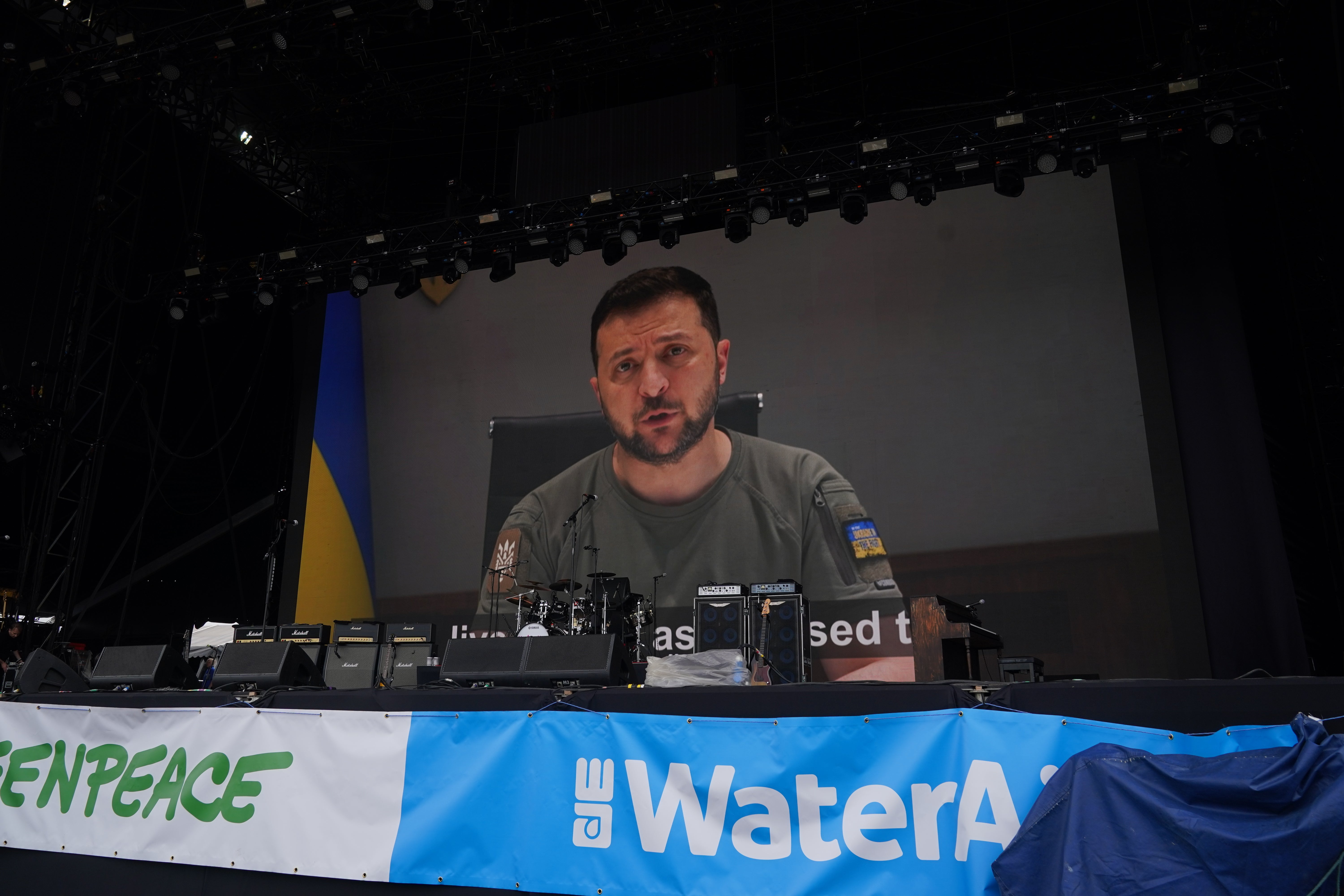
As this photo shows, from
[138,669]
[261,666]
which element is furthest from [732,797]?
[138,669]

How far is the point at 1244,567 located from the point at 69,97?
1102cm

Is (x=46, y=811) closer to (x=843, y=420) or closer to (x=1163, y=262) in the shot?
(x=843, y=420)

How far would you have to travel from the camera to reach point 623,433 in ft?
30.2

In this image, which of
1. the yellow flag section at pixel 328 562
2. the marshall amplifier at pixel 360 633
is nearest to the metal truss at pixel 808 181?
the yellow flag section at pixel 328 562

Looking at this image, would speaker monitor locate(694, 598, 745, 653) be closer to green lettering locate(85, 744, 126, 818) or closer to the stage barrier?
the stage barrier

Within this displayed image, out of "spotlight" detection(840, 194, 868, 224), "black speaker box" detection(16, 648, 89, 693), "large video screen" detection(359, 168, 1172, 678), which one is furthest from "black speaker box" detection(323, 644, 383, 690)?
"spotlight" detection(840, 194, 868, 224)

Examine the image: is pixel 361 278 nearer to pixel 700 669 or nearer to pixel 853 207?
pixel 853 207

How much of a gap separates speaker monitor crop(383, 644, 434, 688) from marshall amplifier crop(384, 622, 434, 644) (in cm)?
2

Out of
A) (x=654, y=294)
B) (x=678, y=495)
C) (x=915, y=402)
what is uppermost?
(x=654, y=294)

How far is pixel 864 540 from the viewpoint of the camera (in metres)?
8.35

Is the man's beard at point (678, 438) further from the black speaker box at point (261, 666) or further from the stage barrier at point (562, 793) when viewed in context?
the stage barrier at point (562, 793)

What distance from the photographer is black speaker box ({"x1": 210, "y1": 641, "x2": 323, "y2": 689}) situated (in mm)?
3873

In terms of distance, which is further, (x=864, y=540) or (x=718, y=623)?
(x=864, y=540)

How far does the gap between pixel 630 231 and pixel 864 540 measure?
3569 mm
